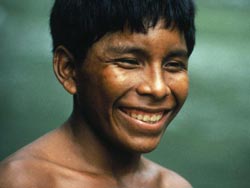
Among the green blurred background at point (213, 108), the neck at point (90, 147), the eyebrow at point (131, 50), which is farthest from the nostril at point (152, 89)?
the green blurred background at point (213, 108)

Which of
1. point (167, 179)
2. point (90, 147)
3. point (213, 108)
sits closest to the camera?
point (90, 147)

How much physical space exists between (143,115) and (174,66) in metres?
0.21

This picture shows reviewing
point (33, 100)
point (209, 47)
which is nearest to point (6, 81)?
point (33, 100)

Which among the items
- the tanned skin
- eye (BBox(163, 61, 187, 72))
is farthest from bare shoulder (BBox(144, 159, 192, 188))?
eye (BBox(163, 61, 187, 72))

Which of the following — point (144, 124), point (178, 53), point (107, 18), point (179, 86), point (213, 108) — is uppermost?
point (107, 18)

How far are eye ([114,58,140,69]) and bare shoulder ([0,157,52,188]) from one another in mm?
448

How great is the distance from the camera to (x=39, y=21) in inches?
139

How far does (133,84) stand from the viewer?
85.8 inches

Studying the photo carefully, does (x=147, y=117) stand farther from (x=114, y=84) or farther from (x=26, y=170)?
(x=26, y=170)

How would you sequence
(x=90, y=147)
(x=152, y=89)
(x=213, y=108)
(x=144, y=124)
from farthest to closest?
(x=213, y=108) → (x=90, y=147) → (x=144, y=124) → (x=152, y=89)

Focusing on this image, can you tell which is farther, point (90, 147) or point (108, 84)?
point (90, 147)

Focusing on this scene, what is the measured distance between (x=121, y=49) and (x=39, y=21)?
4.74 ft

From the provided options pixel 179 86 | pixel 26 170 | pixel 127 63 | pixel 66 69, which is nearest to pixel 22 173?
pixel 26 170

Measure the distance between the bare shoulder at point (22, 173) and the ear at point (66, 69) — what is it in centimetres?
30
